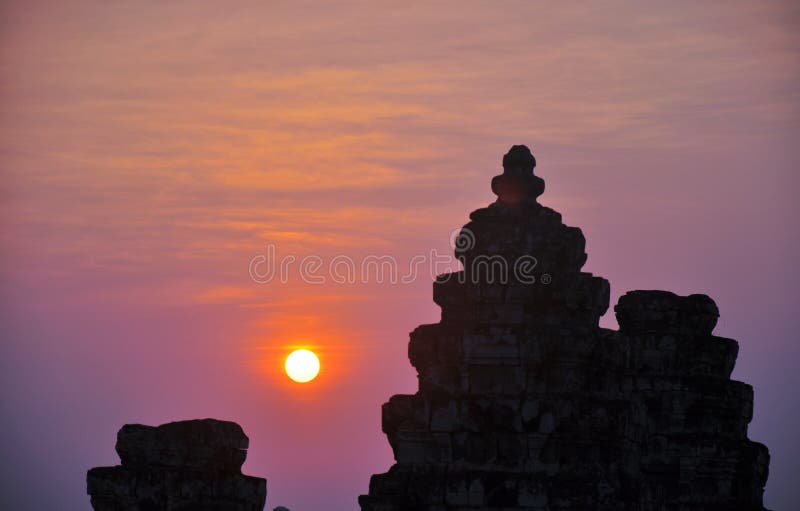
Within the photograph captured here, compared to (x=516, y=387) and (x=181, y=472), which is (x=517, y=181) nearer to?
(x=516, y=387)

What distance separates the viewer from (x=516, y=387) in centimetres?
5419

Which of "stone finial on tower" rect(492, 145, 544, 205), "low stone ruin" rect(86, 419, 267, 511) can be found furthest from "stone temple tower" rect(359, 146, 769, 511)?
"low stone ruin" rect(86, 419, 267, 511)

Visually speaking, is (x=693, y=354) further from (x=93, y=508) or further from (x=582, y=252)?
(x=93, y=508)

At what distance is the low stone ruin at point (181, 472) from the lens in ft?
184

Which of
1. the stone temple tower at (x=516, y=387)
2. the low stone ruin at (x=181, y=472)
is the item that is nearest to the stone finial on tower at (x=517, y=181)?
the stone temple tower at (x=516, y=387)

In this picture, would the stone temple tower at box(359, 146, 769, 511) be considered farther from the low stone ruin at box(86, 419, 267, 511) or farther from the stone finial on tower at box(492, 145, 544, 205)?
the low stone ruin at box(86, 419, 267, 511)

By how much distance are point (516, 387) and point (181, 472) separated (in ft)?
25.4

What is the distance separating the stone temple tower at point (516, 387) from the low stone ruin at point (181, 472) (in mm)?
3035

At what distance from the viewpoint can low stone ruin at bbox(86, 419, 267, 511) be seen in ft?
184

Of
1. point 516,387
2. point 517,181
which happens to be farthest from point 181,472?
point 517,181

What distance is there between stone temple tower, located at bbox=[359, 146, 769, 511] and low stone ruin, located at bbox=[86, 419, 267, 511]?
3035 millimetres

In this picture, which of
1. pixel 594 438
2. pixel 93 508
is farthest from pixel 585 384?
pixel 93 508

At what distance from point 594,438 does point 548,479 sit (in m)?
1.31

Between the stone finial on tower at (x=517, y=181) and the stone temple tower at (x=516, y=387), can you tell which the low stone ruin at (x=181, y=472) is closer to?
the stone temple tower at (x=516, y=387)
